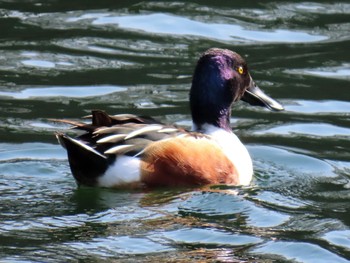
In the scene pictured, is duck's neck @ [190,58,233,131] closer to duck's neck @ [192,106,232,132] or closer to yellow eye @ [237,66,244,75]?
duck's neck @ [192,106,232,132]

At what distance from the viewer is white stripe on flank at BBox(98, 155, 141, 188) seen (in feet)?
29.9

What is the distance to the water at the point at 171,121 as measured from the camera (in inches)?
317

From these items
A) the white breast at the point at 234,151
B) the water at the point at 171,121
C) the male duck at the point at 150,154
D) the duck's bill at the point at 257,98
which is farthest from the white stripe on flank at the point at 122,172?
the duck's bill at the point at 257,98

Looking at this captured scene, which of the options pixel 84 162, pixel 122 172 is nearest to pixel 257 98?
pixel 122 172

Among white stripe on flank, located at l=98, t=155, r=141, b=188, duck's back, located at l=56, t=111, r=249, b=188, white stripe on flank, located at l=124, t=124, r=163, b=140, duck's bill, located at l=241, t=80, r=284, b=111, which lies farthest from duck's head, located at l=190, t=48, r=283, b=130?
white stripe on flank, located at l=98, t=155, r=141, b=188

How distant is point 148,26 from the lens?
44.7 ft

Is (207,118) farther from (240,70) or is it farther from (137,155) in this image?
(137,155)

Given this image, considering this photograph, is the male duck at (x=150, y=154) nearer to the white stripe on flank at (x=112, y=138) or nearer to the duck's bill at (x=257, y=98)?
the white stripe on flank at (x=112, y=138)

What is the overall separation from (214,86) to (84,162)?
139cm

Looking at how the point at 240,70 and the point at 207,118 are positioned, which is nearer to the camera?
the point at 207,118

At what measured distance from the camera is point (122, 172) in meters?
9.14

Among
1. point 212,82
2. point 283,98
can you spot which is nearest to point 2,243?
point 212,82

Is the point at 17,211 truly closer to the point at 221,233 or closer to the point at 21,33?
the point at 221,233

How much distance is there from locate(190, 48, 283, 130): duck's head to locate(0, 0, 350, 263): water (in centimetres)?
67
